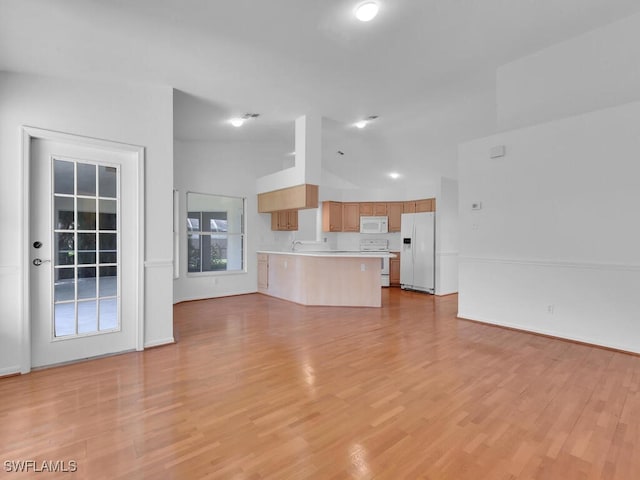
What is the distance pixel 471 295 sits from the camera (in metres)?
4.69

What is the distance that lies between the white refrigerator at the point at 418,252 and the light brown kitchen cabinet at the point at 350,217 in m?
1.28

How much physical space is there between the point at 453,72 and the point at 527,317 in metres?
3.26

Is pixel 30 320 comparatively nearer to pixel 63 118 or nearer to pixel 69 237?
pixel 69 237

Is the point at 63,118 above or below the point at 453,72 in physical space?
below

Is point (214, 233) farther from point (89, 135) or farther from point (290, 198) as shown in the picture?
point (89, 135)

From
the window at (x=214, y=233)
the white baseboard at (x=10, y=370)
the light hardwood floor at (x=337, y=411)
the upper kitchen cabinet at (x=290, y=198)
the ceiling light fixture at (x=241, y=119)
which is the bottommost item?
the light hardwood floor at (x=337, y=411)

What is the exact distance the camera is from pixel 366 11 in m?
2.71

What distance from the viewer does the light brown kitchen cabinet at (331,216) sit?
8.53 meters

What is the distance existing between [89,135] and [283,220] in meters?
4.30

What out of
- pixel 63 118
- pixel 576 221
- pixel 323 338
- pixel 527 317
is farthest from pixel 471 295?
pixel 63 118

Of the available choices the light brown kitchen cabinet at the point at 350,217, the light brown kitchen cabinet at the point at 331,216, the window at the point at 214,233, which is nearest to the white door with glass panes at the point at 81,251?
the window at the point at 214,233

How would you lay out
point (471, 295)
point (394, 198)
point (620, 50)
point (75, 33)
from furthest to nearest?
point (394, 198) → point (471, 295) → point (620, 50) → point (75, 33)

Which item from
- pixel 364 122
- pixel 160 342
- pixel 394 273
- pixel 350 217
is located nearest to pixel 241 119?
pixel 364 122

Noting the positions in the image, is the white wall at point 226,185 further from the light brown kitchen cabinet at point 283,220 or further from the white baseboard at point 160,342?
the white baseboard at point 160,342
